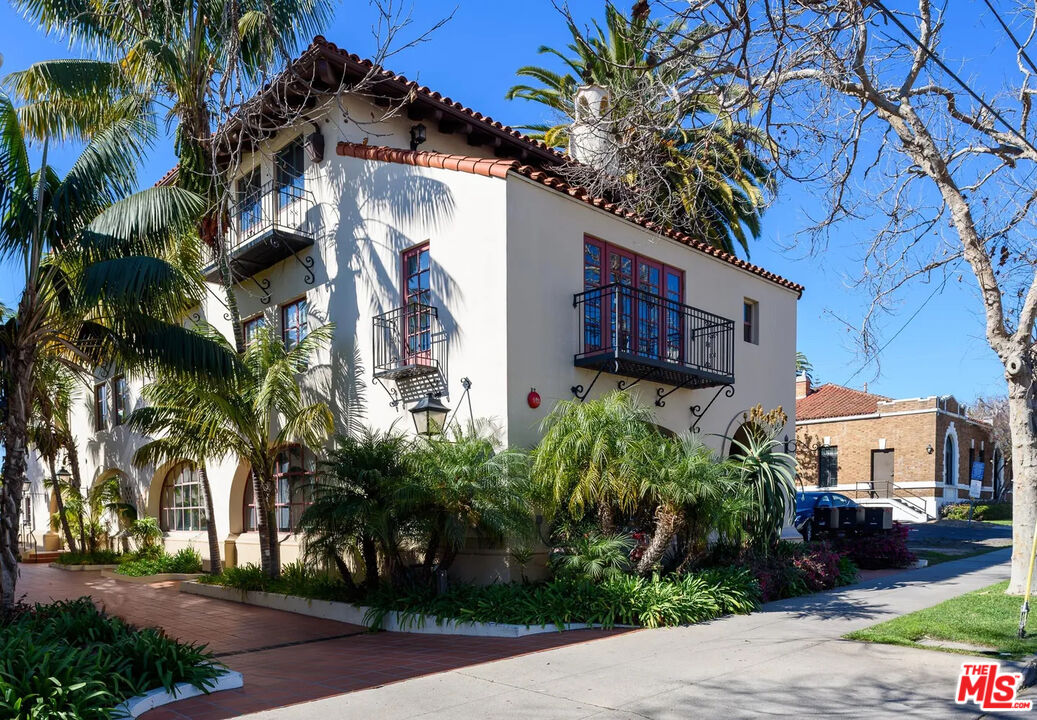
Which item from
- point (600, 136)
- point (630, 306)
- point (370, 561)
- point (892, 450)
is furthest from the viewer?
point (892, 450)

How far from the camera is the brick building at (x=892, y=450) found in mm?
31891

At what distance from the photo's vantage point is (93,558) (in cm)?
1980

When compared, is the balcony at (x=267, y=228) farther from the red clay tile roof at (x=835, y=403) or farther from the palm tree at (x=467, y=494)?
the red clay tile roof at (x=835, y=403)

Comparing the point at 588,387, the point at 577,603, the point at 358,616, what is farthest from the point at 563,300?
the point at 358,616

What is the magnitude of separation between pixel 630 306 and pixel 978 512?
24.1m

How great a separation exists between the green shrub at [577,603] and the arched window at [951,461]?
2583 cm

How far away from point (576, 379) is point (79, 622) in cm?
711

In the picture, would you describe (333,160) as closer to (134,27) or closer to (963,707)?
(134,27)

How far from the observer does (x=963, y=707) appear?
6477 millimetres

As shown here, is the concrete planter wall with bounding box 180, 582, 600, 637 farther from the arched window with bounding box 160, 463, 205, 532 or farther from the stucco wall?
the arched window with bounding box 160, 463, 205, 532

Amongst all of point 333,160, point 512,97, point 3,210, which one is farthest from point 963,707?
point 512,97

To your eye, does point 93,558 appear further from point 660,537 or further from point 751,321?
point 751,321

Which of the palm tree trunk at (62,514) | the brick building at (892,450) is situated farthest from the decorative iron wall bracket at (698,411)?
the brick building at (892,450)

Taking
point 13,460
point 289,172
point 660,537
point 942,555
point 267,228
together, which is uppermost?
point 289,172
